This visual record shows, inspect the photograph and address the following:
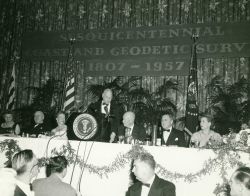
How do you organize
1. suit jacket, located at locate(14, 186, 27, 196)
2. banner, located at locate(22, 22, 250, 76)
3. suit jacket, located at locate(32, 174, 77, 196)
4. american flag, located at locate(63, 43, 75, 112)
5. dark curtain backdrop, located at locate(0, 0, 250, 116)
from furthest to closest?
dark curtain backdrop, located at locate(0, 0, 250, 116) → banner, located at locate(22, 22, 250, 76) → american flag, located at locate(63, 43, 75, 112) → suit jacket, located at locate(32, 174, 77, 196) → suit jacket, located at locate(14, 186, 27, 196)

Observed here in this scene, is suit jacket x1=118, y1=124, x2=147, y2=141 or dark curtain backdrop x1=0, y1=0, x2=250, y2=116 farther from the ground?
dark curtain backdrop x1=0, y1=0, x2=250, y2=116

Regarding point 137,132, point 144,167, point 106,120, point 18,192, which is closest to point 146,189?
point 144,167

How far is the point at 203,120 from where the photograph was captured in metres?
6.21

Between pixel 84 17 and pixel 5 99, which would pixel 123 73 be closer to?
pixel 84 17

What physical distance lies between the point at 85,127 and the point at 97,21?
5.81m

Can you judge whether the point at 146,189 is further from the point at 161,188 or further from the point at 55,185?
the point at 55,185

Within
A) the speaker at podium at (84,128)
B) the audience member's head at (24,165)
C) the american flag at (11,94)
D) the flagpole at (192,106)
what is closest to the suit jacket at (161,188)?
the audience member's head at (24,165)

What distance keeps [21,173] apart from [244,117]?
5.83 meters

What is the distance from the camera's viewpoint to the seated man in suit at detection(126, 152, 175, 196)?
338cm

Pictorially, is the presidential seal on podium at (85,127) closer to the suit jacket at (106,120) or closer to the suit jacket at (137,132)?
the suit jacket at (106,120)

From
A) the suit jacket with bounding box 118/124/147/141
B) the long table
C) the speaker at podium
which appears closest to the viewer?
the long table

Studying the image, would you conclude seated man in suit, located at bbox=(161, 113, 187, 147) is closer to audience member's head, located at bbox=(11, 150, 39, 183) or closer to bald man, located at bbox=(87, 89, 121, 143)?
bald man, located at bbox=(87, 89, 121, 143)

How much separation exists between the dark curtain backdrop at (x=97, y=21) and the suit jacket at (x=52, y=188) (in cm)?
624

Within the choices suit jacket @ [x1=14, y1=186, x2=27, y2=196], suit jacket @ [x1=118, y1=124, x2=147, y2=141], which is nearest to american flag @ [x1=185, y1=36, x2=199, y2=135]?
suit jacket @ [x1=118, y1=124, x2=147, y2=141]
